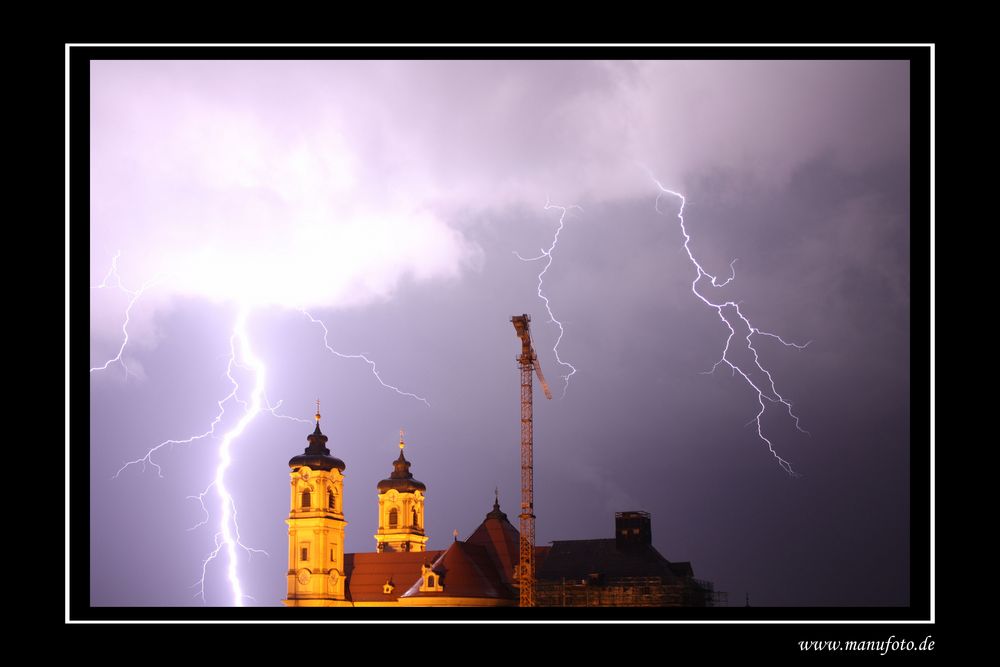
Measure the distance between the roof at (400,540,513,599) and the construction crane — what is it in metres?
1.04

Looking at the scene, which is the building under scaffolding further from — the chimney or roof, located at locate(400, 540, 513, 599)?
roof, located at locate(400, 540, 513, 599)

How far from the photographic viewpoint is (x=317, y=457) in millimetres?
53312

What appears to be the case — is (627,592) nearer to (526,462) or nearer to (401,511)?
(526,462)

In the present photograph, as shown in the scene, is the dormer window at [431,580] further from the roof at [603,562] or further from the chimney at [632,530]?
the chimney at [632,530]

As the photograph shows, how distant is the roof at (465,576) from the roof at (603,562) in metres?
2.40

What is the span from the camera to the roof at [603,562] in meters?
48.7

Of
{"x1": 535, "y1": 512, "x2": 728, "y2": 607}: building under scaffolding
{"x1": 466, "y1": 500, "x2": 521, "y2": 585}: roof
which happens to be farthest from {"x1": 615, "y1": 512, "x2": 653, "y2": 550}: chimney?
{"x1": 466, "y1": 500, "x2": 521, "y2": 585}: roof

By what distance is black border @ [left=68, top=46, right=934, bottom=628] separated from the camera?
18.3m
